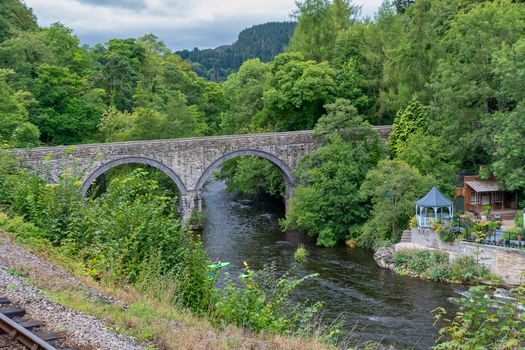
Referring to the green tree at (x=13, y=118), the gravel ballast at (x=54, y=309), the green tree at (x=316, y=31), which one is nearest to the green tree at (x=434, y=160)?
the green tree at (x=316, y=31)

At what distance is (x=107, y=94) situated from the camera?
5112 centimetres

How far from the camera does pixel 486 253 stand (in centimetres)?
2573

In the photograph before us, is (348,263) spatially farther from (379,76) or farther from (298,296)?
(379,76)

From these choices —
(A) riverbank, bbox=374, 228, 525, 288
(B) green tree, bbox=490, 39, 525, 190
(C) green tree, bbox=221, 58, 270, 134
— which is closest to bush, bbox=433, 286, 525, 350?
(A) riverbank, bbox=374, 228, 525, 288

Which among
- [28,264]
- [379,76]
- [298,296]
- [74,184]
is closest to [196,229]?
[298,296]

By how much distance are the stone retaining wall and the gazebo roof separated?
1.26m

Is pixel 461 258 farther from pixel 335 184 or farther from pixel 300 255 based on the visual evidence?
pixel 335 184

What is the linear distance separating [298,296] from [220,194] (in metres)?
26.3

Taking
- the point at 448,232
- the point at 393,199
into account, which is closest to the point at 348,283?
the point at 448,232

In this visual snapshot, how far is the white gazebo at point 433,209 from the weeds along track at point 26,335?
75.4 feet

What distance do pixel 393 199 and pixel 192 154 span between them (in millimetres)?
12581

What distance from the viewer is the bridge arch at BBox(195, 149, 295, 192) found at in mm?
36375

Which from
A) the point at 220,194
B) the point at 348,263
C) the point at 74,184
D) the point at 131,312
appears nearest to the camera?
the point at 131,312

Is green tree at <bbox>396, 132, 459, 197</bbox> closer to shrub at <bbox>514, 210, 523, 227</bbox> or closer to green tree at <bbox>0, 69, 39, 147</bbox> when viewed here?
shrub at <bbox>514, 210, 523, 227</bbox>
